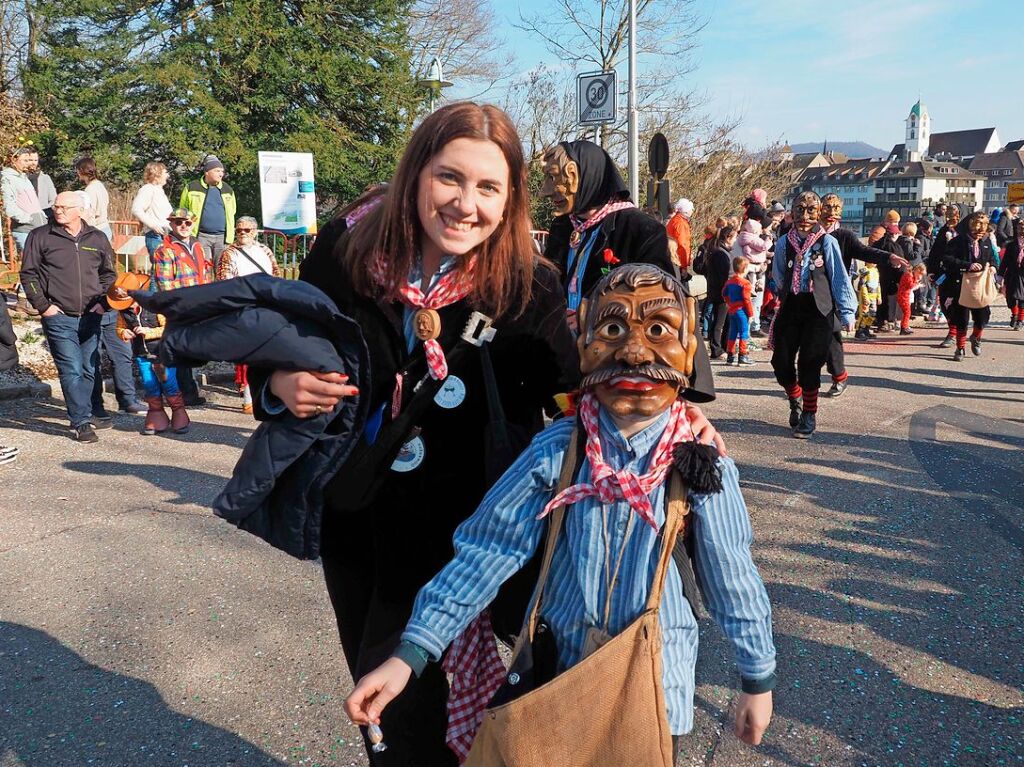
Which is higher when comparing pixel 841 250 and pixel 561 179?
pixel 561 179

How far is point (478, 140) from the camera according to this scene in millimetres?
1921

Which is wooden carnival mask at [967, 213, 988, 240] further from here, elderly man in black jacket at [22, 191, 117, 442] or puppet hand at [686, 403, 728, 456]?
puppet hand at [686, 403, 728, 456]

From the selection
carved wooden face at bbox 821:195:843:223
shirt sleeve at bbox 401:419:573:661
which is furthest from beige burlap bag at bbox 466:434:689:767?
carved wooden face at bbox 821:195:843:223

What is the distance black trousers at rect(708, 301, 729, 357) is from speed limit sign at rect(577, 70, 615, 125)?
3000 millimetres

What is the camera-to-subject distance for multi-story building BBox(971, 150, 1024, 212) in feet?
411

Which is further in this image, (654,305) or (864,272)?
(864,272)

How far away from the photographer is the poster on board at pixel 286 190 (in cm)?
1259

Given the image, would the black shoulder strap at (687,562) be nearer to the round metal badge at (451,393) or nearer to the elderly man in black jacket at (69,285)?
the round metal badge at (451,393)

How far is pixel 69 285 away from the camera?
686 centimetres

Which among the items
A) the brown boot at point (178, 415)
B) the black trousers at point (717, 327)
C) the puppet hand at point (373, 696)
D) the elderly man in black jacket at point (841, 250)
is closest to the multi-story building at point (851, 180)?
the black trousers at point (717, 327)

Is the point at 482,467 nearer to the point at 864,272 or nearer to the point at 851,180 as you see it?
the point at 864,272

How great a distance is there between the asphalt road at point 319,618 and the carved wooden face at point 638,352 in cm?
165

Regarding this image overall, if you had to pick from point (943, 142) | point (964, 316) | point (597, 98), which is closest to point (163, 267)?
point (597, 98)

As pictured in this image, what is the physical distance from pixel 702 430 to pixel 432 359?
63 centimetres
